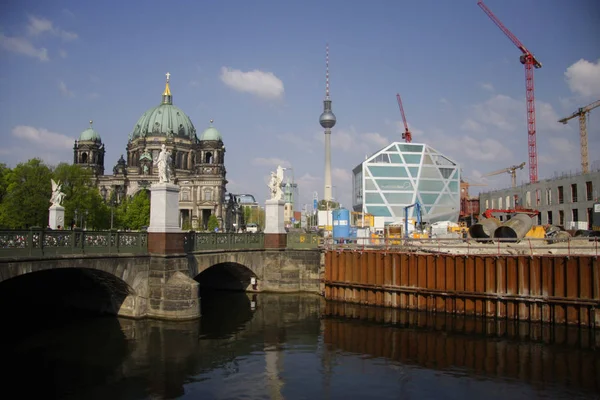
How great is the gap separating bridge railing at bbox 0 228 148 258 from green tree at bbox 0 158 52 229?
41.2 metres

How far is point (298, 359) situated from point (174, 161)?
→ 123892 mm

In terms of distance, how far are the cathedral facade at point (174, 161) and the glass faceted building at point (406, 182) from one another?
43.9 meters

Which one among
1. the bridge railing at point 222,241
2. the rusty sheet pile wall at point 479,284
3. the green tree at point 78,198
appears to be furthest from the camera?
the green tree at point 78,198

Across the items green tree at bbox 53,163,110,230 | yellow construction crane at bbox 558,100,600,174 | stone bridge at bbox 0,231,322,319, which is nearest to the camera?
stone bridge at bbox 0,231,322,319

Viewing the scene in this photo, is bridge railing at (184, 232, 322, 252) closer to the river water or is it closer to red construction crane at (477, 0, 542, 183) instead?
the river water

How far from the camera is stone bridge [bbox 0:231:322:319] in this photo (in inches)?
857

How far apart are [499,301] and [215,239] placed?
18346 mm

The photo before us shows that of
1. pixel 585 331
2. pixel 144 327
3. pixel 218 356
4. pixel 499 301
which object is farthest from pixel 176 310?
pixel 585 331

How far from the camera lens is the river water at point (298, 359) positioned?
58.2ft

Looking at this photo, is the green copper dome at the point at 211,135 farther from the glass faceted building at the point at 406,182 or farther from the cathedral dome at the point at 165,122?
the glass faceted building at the point at 406,182

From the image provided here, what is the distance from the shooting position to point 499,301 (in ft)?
94.8

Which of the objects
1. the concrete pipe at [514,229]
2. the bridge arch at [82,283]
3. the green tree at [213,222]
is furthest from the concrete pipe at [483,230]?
the green tree at [213,222]

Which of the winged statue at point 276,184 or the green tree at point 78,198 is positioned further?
the green tree at point 78,198

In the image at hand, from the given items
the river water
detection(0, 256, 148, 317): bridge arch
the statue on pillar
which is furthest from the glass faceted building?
the statue on pillar
